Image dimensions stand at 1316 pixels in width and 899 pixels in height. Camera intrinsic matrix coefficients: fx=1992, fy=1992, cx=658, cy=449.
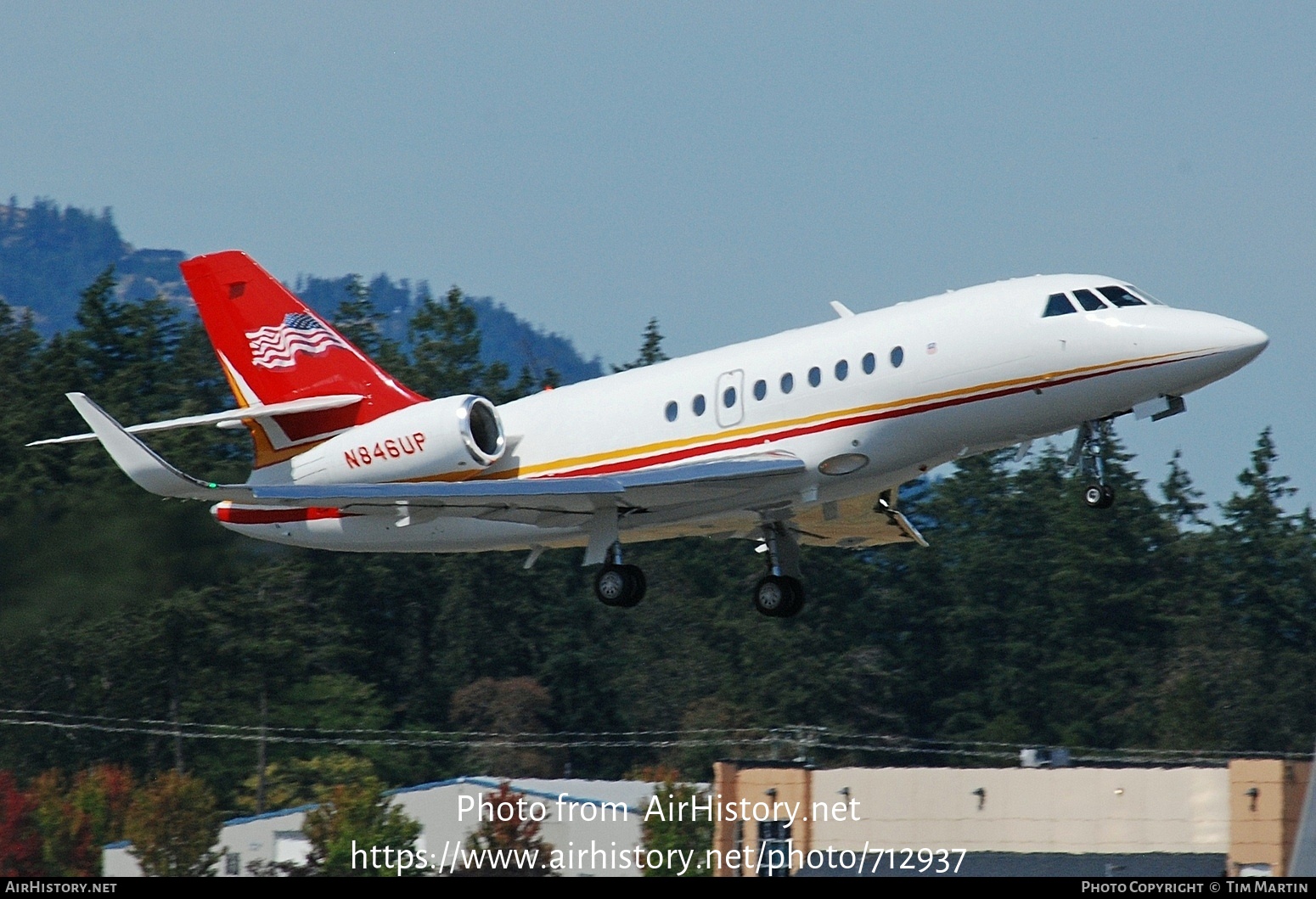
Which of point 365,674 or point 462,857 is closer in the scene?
point 462,857

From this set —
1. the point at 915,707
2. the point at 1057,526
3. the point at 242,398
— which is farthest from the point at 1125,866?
the point at 1057,526

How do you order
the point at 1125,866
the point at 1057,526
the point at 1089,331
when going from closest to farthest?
the point at 1089,331 → the point at 1125,866 → the point at 1057,526

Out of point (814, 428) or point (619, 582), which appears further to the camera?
point (619, 582)

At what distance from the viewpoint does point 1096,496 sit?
21578 mm

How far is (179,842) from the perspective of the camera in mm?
35500

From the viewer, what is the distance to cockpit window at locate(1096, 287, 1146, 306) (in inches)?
851

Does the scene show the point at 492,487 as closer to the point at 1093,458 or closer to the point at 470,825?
the point at 1093,458

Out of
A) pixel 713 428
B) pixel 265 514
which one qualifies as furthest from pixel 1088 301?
pixel 265 514

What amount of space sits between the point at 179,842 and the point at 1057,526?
3750 cm

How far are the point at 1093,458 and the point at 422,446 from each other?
7964 mm

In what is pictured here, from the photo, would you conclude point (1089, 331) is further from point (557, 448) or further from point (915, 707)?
point (915, 707)

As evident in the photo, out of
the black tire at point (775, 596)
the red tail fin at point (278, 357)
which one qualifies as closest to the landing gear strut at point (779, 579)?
the black tire at point (775, 596)

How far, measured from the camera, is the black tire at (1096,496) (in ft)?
70.6

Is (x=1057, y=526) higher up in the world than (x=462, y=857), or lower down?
higher up
